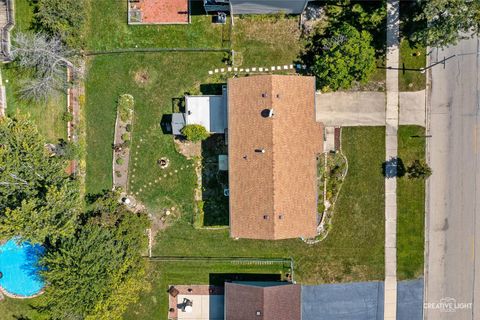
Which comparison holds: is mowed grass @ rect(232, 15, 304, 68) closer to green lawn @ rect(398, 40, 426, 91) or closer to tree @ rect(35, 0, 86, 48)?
green lawn @ rect(398, 40, 426, 91)

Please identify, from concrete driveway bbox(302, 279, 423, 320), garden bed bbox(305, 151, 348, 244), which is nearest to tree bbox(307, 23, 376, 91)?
garden bed bbox(305, 151, 348, 244)

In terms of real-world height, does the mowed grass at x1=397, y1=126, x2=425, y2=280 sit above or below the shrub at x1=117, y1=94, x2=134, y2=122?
below

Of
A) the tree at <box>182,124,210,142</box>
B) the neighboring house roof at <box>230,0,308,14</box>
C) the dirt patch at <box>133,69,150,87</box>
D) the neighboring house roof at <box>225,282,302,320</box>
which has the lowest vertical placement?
the neighboring house roof at <box>225,282,302,320</box>

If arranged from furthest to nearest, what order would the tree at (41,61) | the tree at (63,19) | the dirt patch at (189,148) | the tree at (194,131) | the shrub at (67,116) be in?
the dirt patch at (189,148) < the shrub at (67,116) < the tree at (194,131) < the tree at (41,61) < the tree at (63,19)

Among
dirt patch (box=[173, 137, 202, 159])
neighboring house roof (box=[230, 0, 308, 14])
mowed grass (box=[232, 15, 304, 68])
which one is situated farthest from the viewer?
dirt patch (box=[173, 137, 202, 159])

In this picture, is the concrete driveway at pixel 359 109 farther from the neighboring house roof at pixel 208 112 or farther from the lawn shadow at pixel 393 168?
the neighboring house roof at pixel 208 112

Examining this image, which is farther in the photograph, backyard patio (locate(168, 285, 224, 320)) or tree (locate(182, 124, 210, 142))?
backyard patio (locate(168, 285, 224, 320))

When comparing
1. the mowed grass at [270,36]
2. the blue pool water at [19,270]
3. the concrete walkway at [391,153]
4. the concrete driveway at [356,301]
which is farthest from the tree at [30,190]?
the concrete walkway at [391,153]
